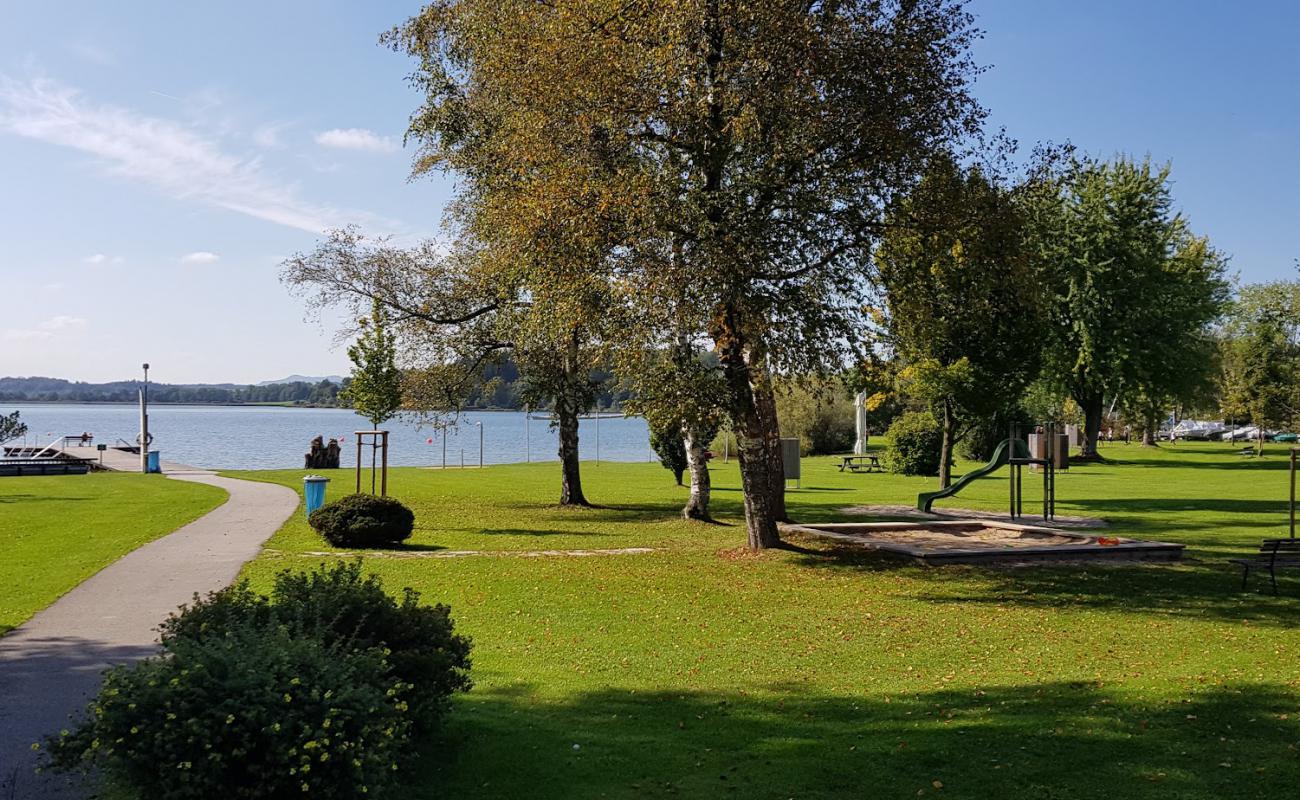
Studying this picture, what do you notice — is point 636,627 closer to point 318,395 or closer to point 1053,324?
point 1053,324

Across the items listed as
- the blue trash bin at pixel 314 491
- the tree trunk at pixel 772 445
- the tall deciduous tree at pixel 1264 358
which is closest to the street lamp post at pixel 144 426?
the blue trash bin at pixel 314 491

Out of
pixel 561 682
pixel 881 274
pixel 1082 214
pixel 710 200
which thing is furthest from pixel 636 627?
pixel 1082 214

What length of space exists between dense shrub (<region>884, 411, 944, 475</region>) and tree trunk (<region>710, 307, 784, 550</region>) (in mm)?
22982

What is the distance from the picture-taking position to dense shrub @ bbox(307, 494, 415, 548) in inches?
667

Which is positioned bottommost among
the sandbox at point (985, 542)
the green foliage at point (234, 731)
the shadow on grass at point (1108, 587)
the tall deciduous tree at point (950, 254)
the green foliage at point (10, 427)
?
the shadow on grass at point (1108, 587)

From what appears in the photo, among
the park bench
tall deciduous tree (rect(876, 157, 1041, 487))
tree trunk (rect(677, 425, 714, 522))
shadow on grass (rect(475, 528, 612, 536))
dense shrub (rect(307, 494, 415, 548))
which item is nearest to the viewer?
the park bench

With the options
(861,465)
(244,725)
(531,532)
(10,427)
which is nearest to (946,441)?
(861,465)

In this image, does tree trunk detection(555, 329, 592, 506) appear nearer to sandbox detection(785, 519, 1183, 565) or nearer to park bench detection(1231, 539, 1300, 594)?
sandbox detection(785, 519, 1183, 565)

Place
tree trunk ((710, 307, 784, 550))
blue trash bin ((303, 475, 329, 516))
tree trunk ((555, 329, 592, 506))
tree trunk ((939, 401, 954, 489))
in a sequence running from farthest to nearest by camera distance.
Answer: tree trunk ((939, 401, 954, 489)), tree trunk ((555, 329, 592, 506)), blue trash bin ((303, 475, 329, 516)), tree trunk ((710, 307, 784, 550))

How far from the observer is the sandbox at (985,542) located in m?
16.1

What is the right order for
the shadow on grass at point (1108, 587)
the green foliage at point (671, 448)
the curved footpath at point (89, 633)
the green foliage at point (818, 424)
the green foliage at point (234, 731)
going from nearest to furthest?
the green foliage at point (234, 731)
the curved footpath at point (89, 633)
the shadow on grass at point (1108, 587)
the green foliage at point (671, 448)
the green foliage at point (818, 424)

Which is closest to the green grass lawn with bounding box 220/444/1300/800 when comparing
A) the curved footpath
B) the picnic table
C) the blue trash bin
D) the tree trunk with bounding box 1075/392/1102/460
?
the curved footpath

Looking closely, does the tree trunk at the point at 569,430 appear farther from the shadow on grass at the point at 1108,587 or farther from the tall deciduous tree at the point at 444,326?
the shadow on grass at the point at 1108,587

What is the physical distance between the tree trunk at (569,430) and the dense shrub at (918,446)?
53.3 feet
